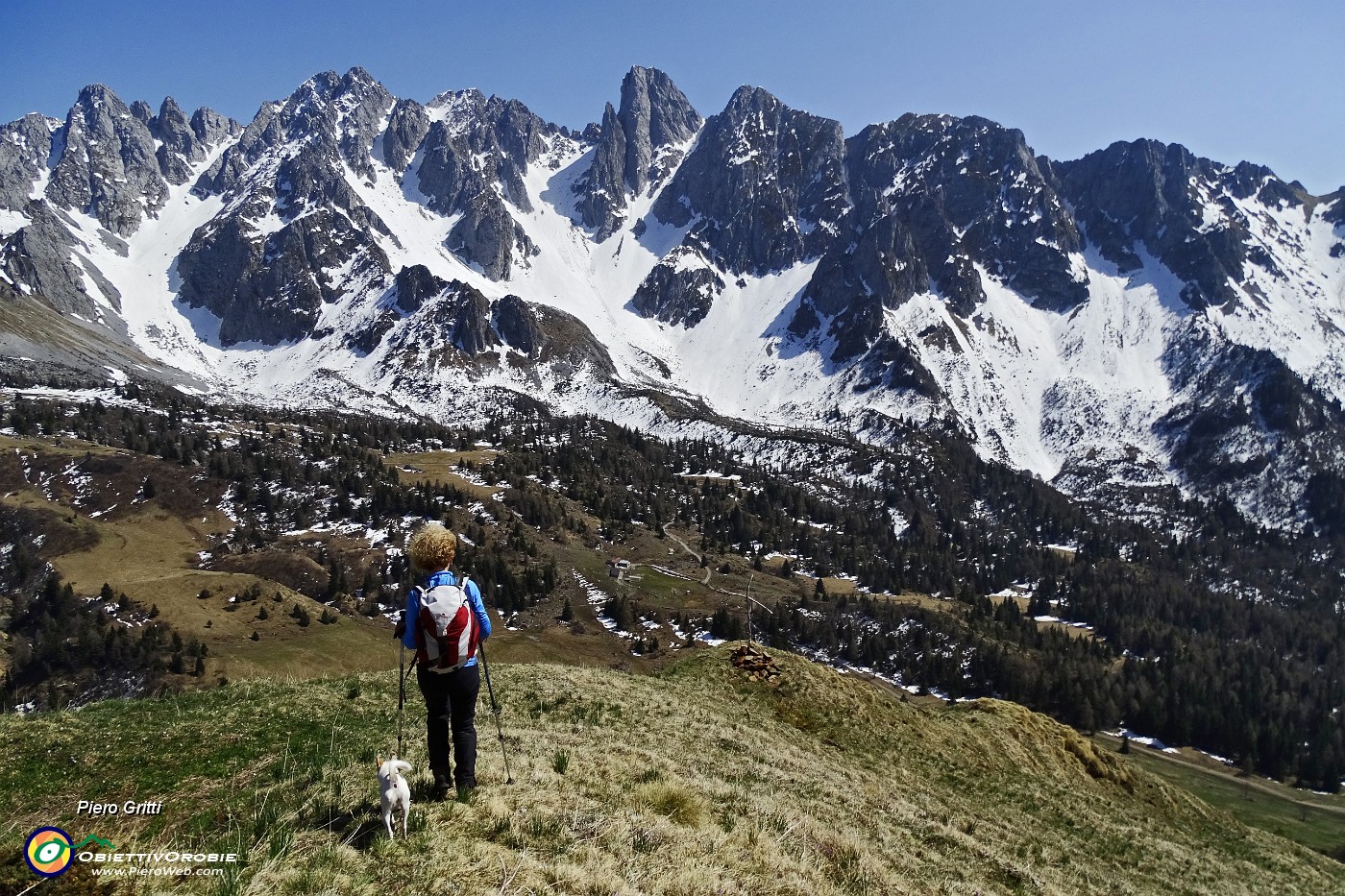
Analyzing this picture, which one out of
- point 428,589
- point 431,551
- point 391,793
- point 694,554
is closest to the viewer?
point 391,793

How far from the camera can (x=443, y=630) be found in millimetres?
8711

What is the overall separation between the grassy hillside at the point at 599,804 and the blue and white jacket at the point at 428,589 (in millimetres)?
2114

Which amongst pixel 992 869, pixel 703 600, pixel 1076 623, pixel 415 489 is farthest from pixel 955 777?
pixel 1076 623

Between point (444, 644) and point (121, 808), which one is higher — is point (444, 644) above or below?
above

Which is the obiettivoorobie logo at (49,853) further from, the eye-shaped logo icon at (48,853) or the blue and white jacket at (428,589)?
the blue and white jacket at (428,589)

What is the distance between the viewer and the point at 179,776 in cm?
1038

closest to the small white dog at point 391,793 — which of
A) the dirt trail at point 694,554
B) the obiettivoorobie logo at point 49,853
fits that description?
the obiettivoorobie logo at point 49,853

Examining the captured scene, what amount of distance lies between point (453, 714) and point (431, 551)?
2.20m

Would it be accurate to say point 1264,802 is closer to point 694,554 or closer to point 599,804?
point 694,554

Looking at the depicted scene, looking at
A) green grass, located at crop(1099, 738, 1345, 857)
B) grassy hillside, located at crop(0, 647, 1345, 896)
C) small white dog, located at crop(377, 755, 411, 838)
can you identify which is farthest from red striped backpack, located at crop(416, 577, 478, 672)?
green grass, located at crop(1099, 738, 1345, 857)

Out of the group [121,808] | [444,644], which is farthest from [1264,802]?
[121,808]

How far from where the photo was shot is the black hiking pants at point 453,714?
8.98 meters

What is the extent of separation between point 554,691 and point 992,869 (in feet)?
42.5

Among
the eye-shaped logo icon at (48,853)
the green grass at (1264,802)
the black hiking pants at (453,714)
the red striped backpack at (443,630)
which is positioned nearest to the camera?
the eye-shaped logo icon at (48,853)
